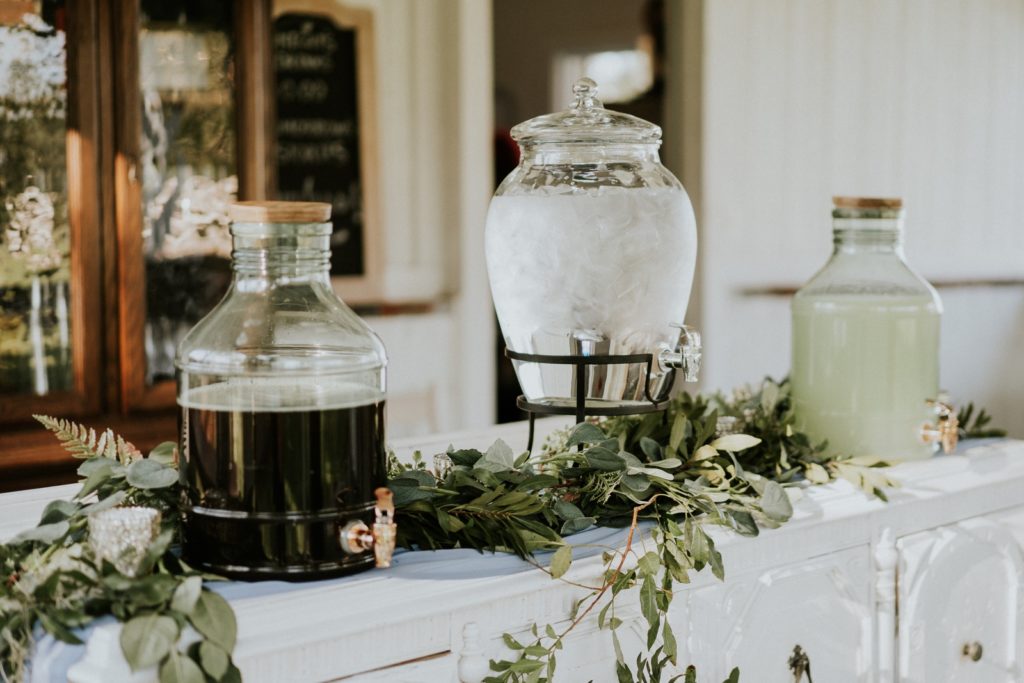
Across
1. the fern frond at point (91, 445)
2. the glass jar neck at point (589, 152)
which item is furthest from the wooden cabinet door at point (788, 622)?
the fern frond at point (91, 445)

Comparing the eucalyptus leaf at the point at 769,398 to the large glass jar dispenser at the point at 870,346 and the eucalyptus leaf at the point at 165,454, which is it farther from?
the eucalyptus leaf at the point at 165,454

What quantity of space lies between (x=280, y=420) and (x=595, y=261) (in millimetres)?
418

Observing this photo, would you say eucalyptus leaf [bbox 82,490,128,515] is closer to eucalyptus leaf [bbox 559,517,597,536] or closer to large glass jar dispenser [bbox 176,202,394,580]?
large glass jar dispenser [bbox 176,202,394,580]

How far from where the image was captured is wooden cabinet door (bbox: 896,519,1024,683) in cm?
139

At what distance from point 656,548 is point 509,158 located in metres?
3.68

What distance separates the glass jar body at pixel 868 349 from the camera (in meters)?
1.43

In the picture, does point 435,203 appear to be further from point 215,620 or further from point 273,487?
point 215,620

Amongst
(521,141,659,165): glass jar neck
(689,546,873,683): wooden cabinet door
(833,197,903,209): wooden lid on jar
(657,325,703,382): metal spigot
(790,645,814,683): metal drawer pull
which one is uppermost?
(521,141,659,165): glass jar neck

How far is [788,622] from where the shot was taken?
126 centimetres

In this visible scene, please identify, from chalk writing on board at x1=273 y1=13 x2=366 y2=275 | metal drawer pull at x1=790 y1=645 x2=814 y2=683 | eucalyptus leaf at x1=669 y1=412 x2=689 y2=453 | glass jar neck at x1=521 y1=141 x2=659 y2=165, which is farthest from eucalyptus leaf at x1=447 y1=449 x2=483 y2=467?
chalk writing on board at x1=273 y1=13 x2=366 y2=275

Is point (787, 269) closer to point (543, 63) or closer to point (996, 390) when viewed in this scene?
point (996, 390)

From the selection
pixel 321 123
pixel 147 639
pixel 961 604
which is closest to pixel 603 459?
pixel 147 639

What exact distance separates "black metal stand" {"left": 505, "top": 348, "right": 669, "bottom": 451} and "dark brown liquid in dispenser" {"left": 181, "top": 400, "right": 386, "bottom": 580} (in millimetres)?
310

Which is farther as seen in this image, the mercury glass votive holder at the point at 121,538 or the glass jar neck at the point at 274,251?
the glass jar neck at the point at 274,251
